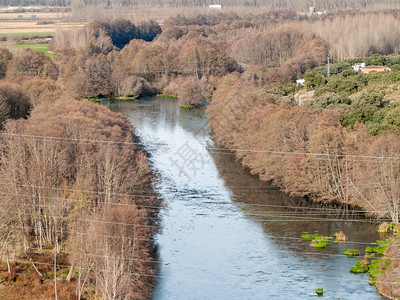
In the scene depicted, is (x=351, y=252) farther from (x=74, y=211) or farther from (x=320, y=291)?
(x=74, y=211)

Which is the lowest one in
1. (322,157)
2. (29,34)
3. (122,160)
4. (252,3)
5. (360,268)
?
(360,268)

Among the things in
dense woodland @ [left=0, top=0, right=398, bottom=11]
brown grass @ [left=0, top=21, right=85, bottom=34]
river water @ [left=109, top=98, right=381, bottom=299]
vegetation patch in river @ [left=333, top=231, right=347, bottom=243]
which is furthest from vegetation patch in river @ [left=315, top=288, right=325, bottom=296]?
dense woodland @ [left=0, top=0, right=398, bottom=11]

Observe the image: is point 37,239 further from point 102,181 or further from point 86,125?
point 86,125

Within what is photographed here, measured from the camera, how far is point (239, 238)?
24.1 meters

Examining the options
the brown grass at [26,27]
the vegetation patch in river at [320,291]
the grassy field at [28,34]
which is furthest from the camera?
the brown grass at [26,27]

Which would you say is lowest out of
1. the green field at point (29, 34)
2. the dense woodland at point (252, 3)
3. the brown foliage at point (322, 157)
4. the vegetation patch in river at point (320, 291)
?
the vegetation patch in river at point (320, 291)

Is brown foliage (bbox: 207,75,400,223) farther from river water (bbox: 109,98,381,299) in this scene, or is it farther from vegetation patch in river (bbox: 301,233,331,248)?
vegetation patch in river (bbox: 301,233,331,248)

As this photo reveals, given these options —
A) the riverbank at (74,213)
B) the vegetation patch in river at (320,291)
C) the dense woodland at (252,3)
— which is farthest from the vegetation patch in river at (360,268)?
the dense woodland at (252,3)

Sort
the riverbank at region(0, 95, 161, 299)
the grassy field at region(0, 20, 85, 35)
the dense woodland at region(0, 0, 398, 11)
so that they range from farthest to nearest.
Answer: the dense woodland at region(0, 0, 398, 11), the grassy field at region(0, 20, 85, 35), the riverbank at region(0, 95, 161, 299)

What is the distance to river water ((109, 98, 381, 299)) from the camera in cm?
1994

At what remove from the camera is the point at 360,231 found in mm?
24688

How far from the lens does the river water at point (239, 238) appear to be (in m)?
19.9

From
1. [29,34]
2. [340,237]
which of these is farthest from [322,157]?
[29,34]

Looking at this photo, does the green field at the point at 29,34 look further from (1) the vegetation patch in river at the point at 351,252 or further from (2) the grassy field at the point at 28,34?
(1) the vegetation patch in river at the point at 351,252
